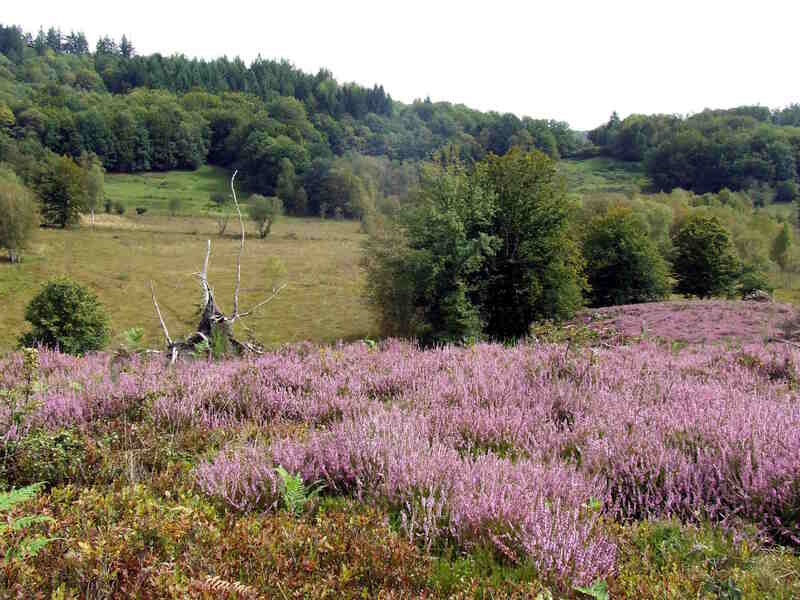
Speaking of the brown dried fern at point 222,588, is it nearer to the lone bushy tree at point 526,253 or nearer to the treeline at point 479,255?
the treeline at point 479,255

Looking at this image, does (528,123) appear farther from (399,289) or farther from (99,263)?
(399,289)

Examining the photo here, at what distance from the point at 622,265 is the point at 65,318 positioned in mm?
35136

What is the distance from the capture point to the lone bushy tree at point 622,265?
37656 mm

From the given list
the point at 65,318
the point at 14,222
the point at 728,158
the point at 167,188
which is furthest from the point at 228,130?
the point at 65,318

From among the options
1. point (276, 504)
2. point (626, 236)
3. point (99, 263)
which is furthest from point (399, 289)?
point (99, 263)

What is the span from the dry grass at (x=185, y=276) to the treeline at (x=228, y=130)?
3092 cm

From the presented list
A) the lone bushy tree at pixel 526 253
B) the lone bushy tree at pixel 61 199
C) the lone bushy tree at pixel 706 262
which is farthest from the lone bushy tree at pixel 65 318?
the lone bushy tree at pixel 61 199

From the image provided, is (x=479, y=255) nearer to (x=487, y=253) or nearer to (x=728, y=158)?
(x=487, y=253)

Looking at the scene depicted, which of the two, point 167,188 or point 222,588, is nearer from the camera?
point 222,588

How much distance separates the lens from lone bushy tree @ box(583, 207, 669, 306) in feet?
124

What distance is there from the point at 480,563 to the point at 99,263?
64.3 metres

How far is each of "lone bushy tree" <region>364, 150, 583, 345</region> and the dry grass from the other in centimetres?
1144

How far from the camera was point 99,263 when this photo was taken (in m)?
57.4

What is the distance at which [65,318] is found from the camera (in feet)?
90.3
